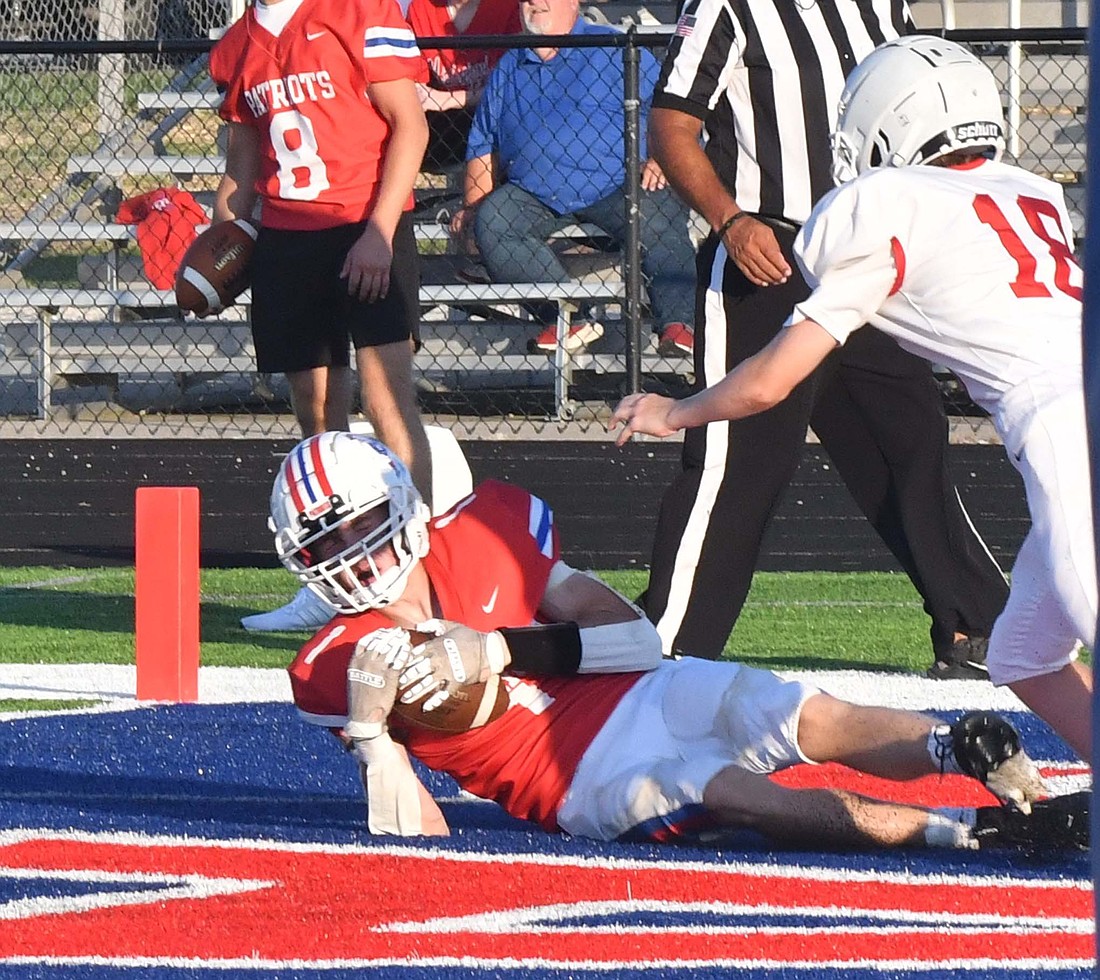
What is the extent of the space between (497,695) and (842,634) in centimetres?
296

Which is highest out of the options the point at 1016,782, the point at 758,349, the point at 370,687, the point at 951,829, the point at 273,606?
the point at 758,349

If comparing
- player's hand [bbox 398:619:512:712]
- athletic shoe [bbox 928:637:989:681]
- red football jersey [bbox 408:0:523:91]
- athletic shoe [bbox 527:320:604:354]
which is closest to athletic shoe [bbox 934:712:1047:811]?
player's hand [bbox 398:619:512:712]

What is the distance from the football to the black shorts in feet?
0.55

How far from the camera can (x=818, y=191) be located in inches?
195

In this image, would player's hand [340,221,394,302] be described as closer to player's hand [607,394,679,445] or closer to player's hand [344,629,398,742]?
player's hand [607,394,679,445]

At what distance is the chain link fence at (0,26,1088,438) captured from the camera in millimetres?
9391

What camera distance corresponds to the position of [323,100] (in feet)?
18.7

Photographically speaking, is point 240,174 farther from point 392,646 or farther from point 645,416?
point 392,646

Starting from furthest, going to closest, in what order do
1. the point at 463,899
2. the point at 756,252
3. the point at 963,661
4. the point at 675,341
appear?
1. the point at 675,341
2. the point at 963,661
3. the point at 756,252
4. the point at 463,899

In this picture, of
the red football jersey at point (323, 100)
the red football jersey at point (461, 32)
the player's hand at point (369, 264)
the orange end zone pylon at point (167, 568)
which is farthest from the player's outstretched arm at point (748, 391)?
the red football jersey at point (461, 32)

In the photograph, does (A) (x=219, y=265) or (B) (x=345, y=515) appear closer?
(B) (x=345, y=515)

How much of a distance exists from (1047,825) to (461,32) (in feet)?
24.2

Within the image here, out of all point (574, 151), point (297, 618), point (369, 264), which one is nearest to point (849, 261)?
point (369, 264)

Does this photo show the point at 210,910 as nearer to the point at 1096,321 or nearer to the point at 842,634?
the point at 1096,321
